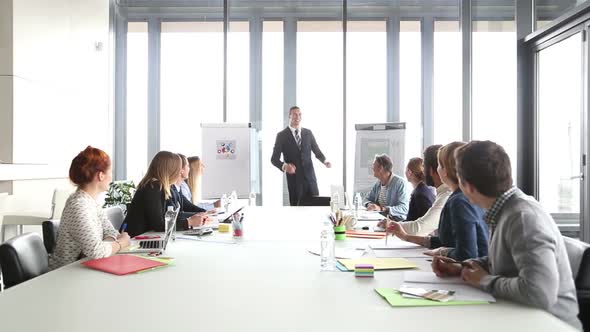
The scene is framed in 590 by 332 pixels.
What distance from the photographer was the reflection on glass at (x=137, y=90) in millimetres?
8195

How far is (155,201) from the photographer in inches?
136

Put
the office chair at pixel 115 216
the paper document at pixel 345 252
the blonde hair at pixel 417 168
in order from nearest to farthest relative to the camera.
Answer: the paper document at pixel 345 252, the office chair at pixel 115 216, the blonde hair at pixel 417 168

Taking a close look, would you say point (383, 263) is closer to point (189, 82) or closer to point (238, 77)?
point (238, 77)

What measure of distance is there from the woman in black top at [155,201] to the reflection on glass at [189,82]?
4413 mm

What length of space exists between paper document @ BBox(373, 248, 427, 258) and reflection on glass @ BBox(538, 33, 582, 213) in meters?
3.83

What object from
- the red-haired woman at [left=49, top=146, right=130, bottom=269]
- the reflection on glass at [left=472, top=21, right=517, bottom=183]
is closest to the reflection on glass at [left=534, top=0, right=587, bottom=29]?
the reflection on glass at [left=472, top=21, right=517, bottom=183]

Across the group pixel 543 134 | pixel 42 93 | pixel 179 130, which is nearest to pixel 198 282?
pixel 42 93

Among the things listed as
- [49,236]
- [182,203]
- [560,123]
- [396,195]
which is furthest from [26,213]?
[560,123]

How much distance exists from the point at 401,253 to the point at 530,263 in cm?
95

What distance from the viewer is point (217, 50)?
8.05m

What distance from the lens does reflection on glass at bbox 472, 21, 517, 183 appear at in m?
7.03

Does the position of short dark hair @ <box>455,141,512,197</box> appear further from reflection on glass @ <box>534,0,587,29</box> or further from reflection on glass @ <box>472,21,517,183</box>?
reflection on glass @ <box>472,21,517,183</box>

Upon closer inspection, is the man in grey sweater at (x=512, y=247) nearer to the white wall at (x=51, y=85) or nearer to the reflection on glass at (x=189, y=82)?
the white wall at (x=51, y=85)

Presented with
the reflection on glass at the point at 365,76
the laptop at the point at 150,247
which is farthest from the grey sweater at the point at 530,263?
the reflection on glass at the point at 365,76
